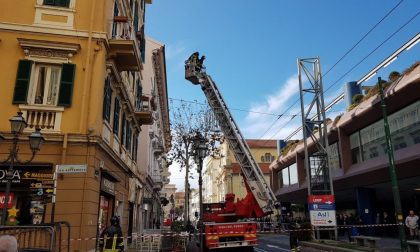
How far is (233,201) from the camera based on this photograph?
19.6m

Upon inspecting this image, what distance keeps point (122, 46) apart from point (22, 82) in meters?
3.74

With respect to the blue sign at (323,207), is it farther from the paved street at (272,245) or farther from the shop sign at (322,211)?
the paved street at (272,245)

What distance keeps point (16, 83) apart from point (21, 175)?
2967 mm

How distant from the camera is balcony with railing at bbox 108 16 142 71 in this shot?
14.7 meters

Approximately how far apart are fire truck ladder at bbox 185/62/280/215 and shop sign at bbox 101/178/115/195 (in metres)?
6.73

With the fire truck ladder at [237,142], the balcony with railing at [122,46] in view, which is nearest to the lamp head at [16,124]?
the balcony with railing at [122,46]

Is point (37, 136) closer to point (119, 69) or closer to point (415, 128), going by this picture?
point (119, 69)

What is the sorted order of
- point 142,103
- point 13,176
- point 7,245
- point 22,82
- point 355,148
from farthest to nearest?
point 355,148
point 142,103
point 22,82
point 13,176
point 7,245

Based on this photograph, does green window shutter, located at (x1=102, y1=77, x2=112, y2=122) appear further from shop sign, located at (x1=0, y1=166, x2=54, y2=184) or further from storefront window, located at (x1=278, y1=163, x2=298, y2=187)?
storefront window, located at (x1=278, y1=163, x2=298, y2=187)

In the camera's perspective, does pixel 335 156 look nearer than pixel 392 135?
No

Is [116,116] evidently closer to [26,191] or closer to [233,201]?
[26,191]

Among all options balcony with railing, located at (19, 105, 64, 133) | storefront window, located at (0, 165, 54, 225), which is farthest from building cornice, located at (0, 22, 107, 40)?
storefront window, located at (0, 165, 54, 225)

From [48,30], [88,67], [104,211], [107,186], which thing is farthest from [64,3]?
[104,211]

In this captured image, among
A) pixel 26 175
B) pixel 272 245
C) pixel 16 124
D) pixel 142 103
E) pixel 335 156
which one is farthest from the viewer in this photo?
pixel 335 156
